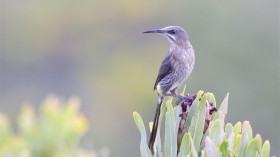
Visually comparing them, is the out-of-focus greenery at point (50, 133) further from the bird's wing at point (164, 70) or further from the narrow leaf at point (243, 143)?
the narrow leaf at point (243, 143)

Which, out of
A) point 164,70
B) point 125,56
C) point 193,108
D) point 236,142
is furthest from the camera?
point 125,56

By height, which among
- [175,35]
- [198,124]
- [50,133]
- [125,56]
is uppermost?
[175,35]

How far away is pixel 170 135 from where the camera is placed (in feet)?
16.0

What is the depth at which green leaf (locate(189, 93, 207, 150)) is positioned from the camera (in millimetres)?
4805

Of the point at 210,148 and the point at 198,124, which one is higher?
the point at 198,124

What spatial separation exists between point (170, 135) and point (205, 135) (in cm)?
21

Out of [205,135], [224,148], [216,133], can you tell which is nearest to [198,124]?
[205,135]

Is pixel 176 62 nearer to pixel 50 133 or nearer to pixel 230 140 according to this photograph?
pixel 50 133

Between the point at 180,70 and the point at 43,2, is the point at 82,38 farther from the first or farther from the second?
the point at 180,70

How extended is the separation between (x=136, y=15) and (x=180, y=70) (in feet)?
105

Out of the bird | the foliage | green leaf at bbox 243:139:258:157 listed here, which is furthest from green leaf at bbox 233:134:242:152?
the bird

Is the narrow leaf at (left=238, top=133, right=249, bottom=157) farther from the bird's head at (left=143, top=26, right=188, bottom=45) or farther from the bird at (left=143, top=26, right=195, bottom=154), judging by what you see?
the bird's head at (left=143, top=26, right=188, bottom=45)

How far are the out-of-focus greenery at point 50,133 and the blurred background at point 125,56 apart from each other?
2102 cm

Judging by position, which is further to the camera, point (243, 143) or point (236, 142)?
point (236, 142)
